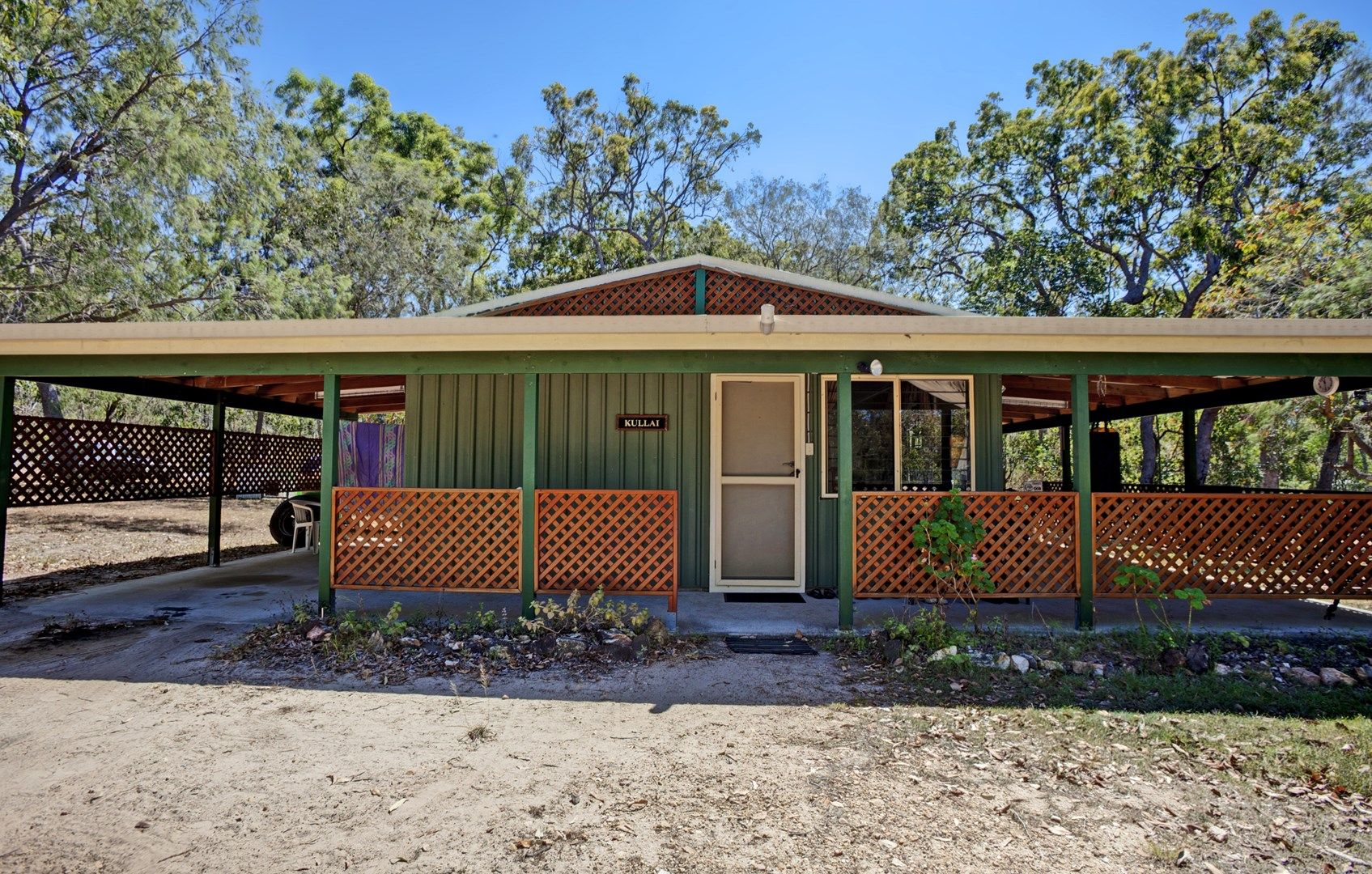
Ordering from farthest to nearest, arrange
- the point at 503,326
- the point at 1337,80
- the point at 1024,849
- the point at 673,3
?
the point at 1337,80, the point at 673,3, the point at 503,326, the point at 1024,849

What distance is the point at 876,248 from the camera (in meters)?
19.3

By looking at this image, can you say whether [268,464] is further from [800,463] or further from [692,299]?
[800,463]

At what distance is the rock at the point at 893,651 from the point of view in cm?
447

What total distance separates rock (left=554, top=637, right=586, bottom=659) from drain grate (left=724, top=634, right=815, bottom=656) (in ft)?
3.21

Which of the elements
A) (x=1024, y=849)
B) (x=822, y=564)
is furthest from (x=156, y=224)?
(x=1024, y=849)

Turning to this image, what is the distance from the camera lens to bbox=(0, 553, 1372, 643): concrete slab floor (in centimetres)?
532

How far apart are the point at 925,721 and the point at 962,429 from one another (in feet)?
11.5

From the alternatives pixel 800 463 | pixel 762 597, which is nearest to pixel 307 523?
pixel 762 597

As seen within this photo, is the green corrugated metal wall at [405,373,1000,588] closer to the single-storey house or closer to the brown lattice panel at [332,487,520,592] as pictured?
the single-storey house

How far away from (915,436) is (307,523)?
7.84 meters

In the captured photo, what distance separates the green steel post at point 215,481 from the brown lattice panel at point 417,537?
4.00 m

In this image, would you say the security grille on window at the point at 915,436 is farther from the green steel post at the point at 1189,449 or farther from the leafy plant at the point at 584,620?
the green steel post at the point at 1189,449

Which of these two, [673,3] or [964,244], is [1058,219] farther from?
[673,3]

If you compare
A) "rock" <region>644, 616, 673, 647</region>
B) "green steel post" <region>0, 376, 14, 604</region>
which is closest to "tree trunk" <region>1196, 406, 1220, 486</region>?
"rock" <region>644, 616, 673, 647</region>
